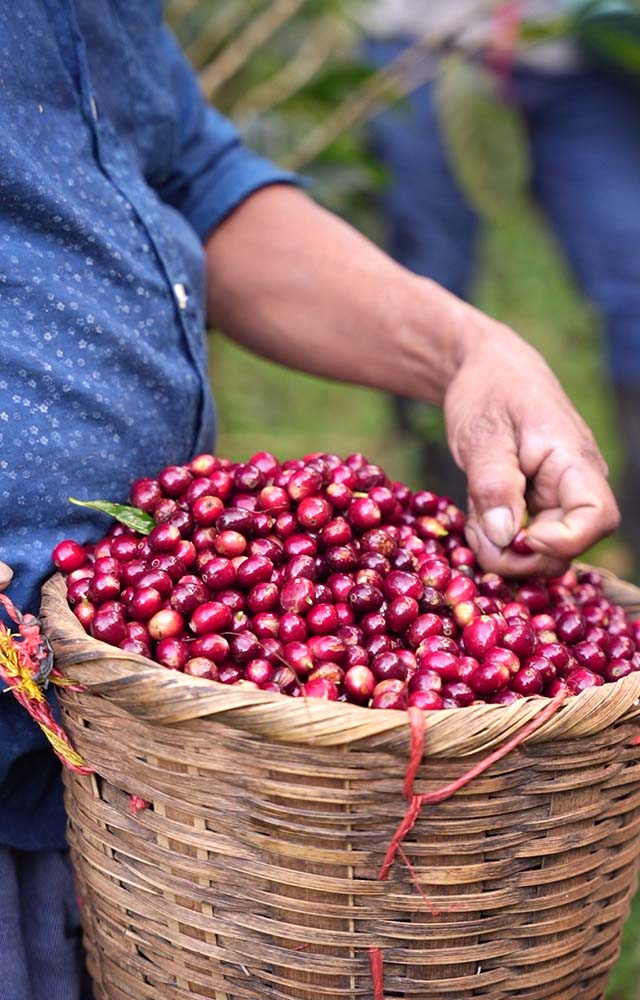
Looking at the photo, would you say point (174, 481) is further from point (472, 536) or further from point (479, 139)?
point (479, 139)

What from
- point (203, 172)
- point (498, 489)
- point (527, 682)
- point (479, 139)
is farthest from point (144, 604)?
point (479, 139)

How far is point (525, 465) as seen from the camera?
175 centimetres

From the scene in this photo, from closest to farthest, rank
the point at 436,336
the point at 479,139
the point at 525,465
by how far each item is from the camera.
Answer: the point at 525,465
the point at 436,336
the point at 479,139

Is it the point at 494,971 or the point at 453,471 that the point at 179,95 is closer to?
the point at 494,971

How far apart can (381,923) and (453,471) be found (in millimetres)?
3360

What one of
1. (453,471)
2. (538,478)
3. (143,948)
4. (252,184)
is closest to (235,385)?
(453,471)

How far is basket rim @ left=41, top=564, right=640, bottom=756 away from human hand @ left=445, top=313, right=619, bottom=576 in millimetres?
425

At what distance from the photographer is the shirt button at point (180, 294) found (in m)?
1.75

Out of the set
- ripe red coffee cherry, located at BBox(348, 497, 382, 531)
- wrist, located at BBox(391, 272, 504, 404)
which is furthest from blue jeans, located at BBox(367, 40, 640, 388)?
ripe red coffee cherry, located at BBox(348, 497, 382, 531)

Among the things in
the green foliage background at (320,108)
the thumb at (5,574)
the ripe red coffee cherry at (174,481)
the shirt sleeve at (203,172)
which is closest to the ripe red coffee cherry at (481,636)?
the ripe red coffee cherry at (174,481)

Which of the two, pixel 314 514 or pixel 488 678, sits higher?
pixel 314 514

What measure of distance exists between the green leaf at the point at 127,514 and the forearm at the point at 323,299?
701 mm

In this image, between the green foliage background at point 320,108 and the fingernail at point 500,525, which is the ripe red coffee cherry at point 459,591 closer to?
the fingernail at point 500,525

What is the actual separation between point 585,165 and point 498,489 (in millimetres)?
2516
